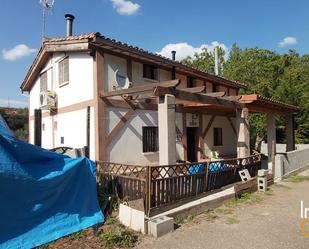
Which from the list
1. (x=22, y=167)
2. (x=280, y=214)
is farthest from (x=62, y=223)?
(x=280, y=214)

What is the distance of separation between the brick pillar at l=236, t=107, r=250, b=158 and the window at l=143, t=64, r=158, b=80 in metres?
3.74

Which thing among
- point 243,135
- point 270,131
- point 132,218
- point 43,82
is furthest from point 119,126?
point 270,131

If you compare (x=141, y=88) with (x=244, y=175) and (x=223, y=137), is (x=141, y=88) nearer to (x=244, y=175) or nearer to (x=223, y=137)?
(x=244, y=175)

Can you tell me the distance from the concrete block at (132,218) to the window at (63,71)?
6907 millimetres

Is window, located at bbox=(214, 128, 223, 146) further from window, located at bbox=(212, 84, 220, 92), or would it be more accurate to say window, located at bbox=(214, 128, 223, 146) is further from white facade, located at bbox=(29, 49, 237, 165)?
white facade, located at bbox=(29, 49, 237, 165)

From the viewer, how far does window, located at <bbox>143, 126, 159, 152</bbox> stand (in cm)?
1134

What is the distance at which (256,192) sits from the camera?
957cm

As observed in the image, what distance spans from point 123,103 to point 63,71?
3.40 meters

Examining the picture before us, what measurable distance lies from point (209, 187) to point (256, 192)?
2.06m

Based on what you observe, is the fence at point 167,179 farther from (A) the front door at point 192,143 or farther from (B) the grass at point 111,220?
(A) the front door at point 192,143

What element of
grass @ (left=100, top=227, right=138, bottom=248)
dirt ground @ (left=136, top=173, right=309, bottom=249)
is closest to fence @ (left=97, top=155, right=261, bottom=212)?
dirt ground @ (left=136, top=173, right=309, bottom=249)

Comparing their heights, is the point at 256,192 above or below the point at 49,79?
below

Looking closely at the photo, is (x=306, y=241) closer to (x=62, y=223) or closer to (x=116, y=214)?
(x=116, y=214)

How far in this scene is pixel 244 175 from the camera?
1005cm
